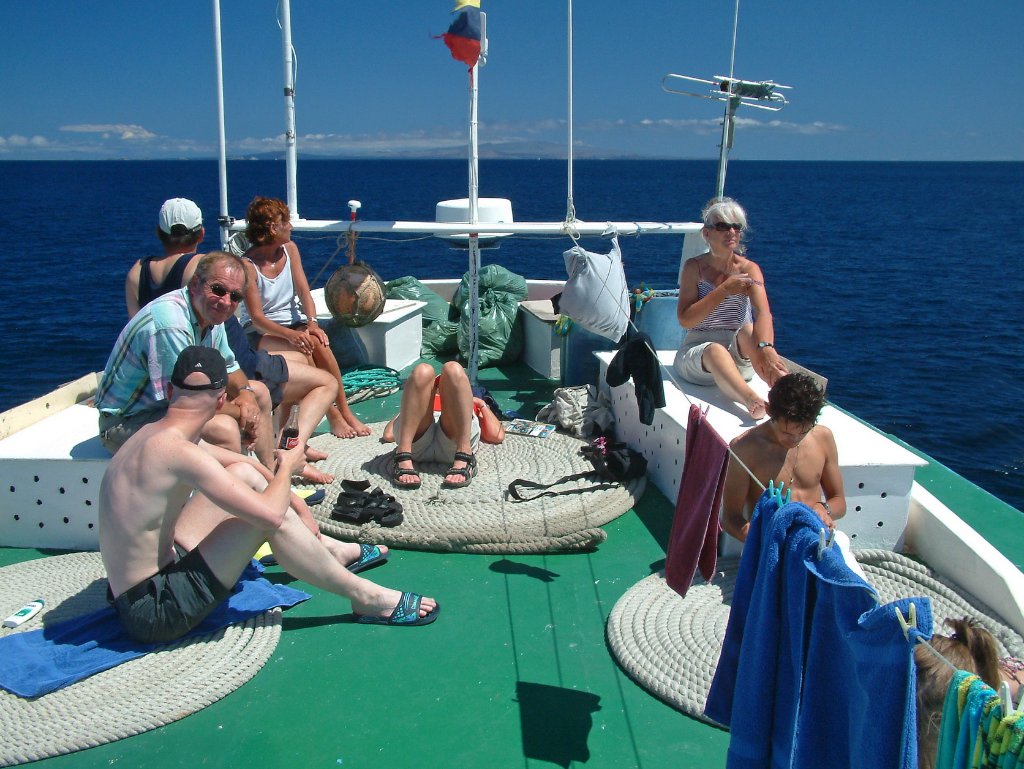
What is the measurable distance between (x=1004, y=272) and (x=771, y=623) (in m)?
36.2

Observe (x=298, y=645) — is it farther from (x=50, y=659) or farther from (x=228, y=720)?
(x=50, y=659)

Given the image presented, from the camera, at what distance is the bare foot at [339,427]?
5062 millimetres

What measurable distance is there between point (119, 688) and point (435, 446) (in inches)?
83.9

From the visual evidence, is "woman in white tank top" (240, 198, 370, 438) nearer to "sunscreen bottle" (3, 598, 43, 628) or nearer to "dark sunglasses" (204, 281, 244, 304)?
"dark sunglasses" (204, 281, 244, 304)

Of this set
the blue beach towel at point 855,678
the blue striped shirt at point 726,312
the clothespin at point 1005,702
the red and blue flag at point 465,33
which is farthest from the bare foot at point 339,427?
the clothespin at point 1005,702

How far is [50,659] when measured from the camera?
2.86 metres

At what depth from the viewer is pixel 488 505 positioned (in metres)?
4.12

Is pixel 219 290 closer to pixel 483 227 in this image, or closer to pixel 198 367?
pixel 198 367

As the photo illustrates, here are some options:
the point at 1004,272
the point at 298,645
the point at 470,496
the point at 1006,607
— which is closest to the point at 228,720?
the point at 298,645

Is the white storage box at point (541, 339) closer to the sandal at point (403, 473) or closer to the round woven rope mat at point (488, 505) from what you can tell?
the round woven rope mat at point (488, 505)

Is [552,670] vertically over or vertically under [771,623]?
under

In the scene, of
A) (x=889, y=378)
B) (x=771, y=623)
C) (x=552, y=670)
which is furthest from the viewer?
(x=889, y=378)

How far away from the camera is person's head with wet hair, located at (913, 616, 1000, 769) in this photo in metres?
1.59

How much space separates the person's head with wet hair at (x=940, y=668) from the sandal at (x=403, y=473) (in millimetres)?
2859
